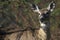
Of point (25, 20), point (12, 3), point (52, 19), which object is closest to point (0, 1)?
point (12, 3)

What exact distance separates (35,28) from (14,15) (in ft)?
1.89

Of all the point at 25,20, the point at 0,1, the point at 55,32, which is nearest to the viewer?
the point at 55,32

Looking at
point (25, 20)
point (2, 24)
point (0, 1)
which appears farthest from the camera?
point (0, 1)

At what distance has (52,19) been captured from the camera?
351 cm

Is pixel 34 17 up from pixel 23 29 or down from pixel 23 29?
up

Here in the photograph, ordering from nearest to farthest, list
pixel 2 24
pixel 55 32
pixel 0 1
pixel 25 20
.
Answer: pixel 55 32
pixel 2 24
pixel 25 20
pixel 0 1

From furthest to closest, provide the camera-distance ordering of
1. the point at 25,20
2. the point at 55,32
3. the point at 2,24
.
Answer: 1. the point at 25,20
2. the point at 2,24
3. the point at 55,32

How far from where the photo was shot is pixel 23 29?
4.58m

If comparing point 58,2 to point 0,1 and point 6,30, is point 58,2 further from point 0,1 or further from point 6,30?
point 0,1

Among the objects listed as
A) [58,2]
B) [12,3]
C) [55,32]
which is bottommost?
[55,32]

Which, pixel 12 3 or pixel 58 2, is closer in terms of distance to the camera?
pixel 58 2

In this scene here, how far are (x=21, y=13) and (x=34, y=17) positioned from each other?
0.38 metres

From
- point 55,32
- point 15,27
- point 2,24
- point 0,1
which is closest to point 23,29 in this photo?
point 15,27

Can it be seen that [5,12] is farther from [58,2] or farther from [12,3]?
[58,2]
